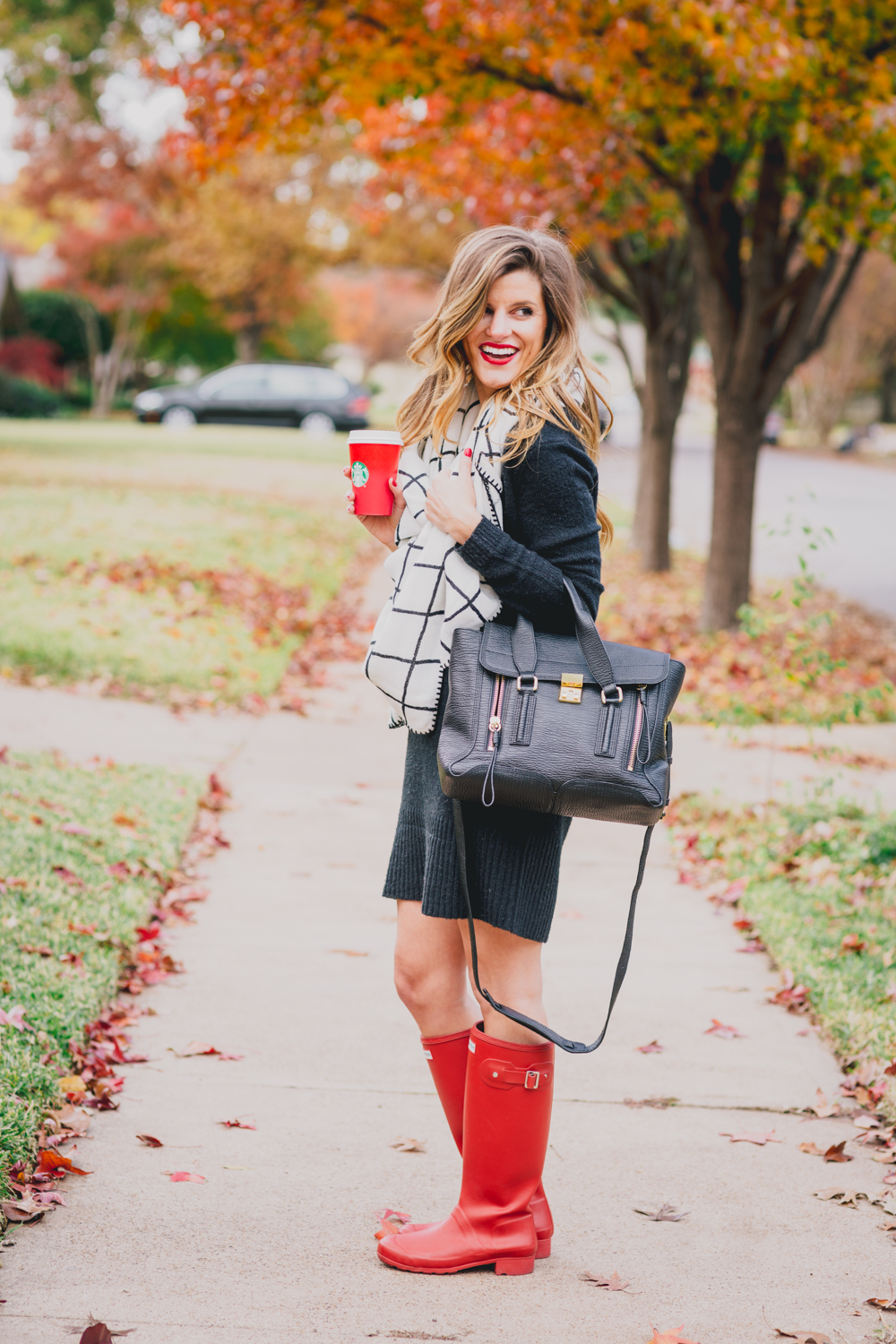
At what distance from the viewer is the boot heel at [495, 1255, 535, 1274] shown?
2.67 m

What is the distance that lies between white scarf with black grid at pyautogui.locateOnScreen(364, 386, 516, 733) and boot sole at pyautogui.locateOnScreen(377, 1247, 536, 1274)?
110 centimetres

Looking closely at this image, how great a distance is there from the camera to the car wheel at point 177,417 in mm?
32094

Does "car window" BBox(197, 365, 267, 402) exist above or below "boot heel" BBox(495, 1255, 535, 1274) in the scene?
above

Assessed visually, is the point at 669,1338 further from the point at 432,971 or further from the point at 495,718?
the point at 495,718

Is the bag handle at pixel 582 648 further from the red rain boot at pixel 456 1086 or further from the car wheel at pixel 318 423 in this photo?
the car wheel at pixel 318 423

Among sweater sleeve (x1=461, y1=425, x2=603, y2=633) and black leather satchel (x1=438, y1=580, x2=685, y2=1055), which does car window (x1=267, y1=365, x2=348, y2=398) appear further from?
black leather satchel (x1=438, y1=580, x2=685, y2=1055)

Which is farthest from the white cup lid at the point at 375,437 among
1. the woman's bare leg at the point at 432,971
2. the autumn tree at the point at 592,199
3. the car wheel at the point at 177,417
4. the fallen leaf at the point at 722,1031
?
the car wheel at the point at 177,417

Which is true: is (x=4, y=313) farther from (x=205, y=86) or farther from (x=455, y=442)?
(x=455, y=442)

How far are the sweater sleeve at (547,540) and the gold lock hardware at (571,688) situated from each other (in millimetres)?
157

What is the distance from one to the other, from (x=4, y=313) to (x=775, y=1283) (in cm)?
3096

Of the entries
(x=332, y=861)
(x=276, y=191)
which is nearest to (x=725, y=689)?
(x=332, y=861)

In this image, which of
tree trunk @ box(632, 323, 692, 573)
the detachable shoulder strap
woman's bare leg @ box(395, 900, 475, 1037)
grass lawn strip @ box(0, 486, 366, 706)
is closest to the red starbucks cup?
the detachable shoulder strap

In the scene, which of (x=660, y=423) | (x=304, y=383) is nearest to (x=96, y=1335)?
(x=660, y=423)

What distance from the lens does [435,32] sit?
9.11m
